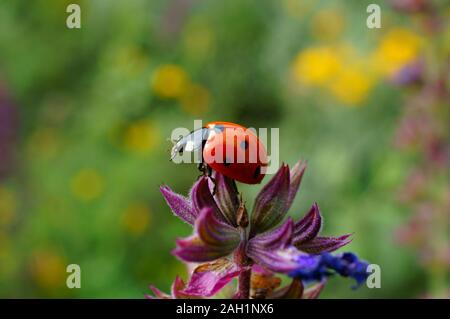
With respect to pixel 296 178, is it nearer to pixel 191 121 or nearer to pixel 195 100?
pixel 191 121

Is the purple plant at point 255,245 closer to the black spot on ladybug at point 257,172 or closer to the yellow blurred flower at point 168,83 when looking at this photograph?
the black spot on ladybug at point 257,172

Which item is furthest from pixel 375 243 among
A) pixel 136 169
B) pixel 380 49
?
pixel 380 49

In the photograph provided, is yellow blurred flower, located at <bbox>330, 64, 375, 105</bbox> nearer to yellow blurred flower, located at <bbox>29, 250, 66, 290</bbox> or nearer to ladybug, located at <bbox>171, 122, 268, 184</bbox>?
yellow blurred flower, located at <bbox>29, 250, 66, 290</bbox>

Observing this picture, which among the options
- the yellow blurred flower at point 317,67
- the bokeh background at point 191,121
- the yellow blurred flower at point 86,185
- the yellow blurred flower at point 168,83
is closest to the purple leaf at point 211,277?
the bokeh background at point 191,121

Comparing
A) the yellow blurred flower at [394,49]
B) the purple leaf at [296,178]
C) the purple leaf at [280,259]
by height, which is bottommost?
the purple leaf at [280,259]

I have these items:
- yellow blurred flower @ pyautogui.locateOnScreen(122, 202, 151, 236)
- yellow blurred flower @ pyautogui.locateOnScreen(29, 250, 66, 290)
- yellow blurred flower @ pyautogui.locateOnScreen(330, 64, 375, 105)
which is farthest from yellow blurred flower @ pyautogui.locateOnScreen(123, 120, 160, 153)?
yellow blurred flower @ pyautogui.locateOnScreen(330, 64, 375, 105)
